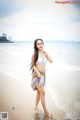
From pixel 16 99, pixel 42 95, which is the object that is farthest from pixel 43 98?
pixel 16 99

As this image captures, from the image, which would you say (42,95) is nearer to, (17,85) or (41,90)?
(41,90)

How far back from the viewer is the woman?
1.63m

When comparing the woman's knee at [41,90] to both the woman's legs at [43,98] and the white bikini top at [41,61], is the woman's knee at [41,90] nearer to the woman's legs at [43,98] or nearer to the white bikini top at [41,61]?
the woman's legs at [43,98]

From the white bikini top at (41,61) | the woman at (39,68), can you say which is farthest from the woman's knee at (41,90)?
the white bikini top at (41,61)

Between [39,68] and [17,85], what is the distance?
0.19 metres

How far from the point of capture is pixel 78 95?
5.35 feet

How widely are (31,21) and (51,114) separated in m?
0.64

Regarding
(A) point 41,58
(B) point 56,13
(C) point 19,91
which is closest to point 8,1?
(B) point 56,13

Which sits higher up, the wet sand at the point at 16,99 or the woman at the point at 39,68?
the woman at the point at 39,68

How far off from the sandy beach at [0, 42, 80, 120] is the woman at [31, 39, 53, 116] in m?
0.03

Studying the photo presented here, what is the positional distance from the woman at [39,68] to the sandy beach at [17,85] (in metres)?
0.03

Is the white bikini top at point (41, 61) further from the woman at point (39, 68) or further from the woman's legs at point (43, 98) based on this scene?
the woman's legs at point (43, 98)

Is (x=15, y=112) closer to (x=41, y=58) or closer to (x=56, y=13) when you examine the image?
(x=41, y=58)

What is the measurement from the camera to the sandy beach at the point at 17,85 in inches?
64.7
